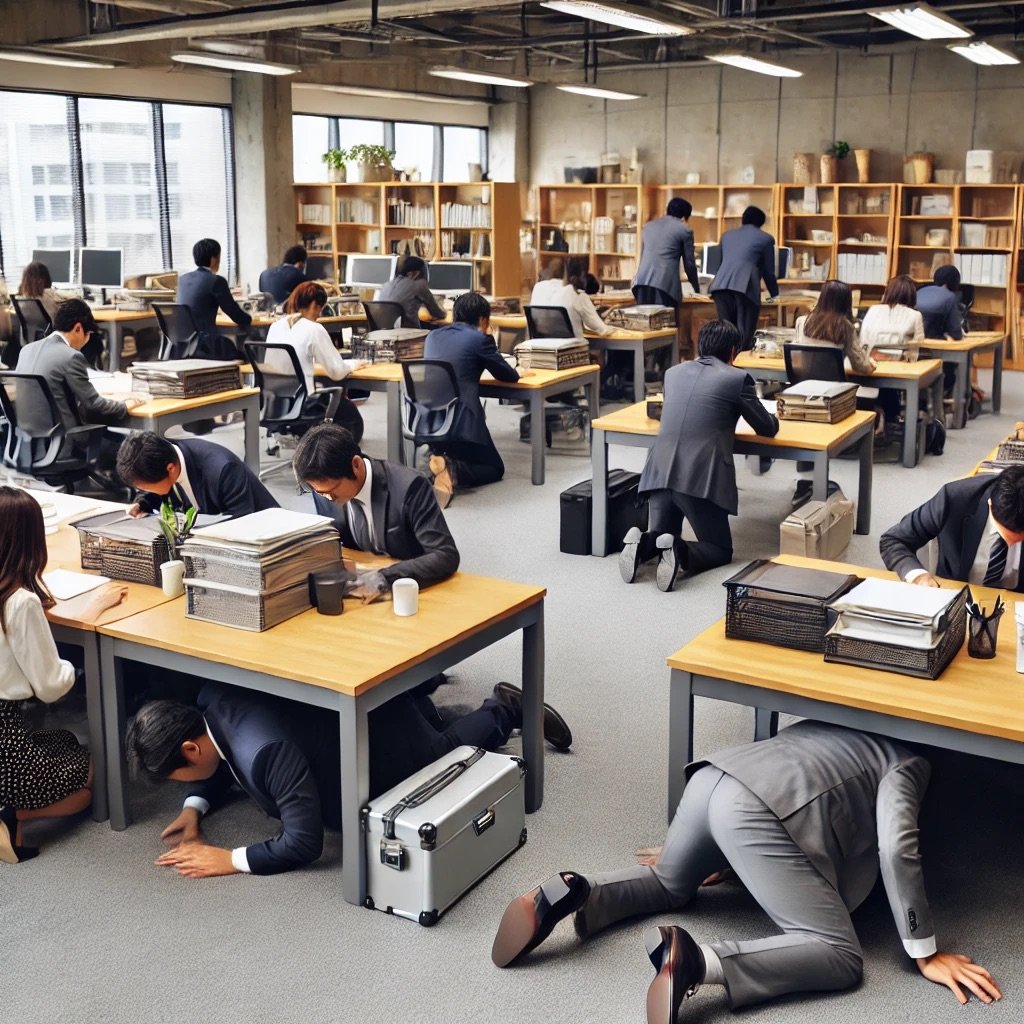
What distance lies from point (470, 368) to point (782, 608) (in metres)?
4.39

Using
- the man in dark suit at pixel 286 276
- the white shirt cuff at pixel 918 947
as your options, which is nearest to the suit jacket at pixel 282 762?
the white shirt cuff at pixel 918 947

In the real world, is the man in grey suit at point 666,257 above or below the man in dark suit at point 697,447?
above

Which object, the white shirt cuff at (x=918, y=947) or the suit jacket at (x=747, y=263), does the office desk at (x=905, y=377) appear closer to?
the suit jacket at (x=747, y=263)

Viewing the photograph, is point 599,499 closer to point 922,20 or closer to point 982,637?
point 982,637

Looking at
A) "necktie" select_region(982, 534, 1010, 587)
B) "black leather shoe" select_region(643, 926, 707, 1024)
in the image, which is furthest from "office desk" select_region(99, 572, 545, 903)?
"necktie" select_region(982, 534, 1010, 587)

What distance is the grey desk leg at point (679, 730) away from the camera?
3043mm

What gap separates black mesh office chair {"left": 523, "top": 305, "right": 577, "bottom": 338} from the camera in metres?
8.57

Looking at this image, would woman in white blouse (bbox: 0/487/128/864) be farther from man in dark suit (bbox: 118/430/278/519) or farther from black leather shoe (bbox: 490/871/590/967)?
black leather shoe (bbox: 490/871/590/967)

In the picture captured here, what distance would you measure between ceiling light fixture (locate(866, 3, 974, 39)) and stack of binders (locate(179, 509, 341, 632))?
6.70 metres

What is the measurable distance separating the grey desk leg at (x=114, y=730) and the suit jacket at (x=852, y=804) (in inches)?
62.0

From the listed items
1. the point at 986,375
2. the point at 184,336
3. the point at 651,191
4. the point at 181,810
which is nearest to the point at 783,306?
the point at 986,375

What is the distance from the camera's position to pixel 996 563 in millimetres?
3523

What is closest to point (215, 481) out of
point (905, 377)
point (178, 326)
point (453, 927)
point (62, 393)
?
point (453, 927)

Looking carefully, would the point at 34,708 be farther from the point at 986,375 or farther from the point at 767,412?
the point at 986,375
